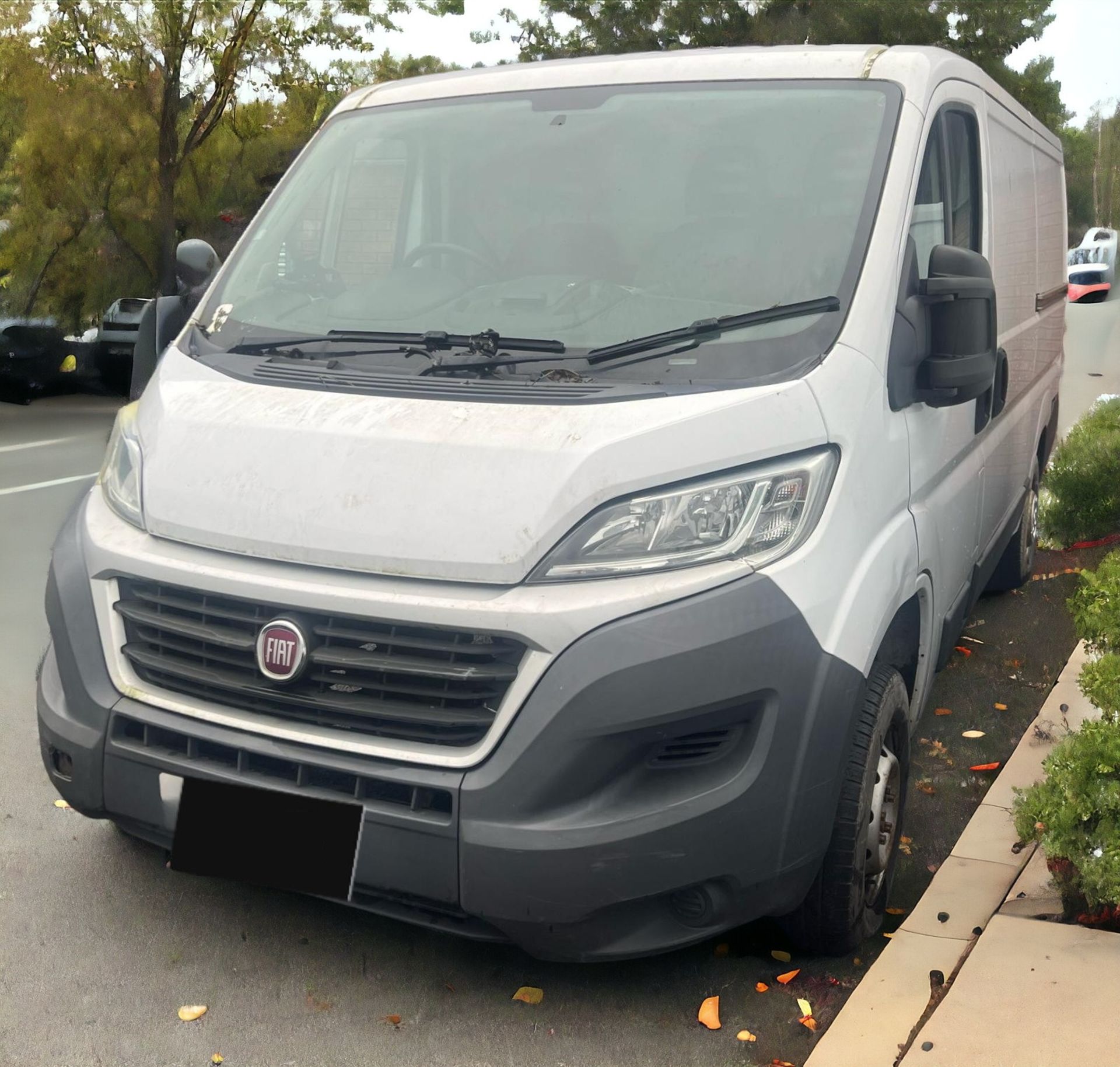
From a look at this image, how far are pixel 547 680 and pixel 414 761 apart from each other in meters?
0.33

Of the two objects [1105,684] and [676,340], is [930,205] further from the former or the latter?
[1105,684]

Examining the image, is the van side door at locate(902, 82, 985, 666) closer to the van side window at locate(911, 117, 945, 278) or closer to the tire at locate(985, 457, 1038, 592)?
the van side window at locate(911, 117, 945, 278)

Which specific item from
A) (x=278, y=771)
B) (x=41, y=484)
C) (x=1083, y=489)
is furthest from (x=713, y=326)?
(x=41, y=484)

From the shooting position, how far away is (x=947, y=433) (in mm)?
4047

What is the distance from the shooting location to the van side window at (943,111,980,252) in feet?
13.5

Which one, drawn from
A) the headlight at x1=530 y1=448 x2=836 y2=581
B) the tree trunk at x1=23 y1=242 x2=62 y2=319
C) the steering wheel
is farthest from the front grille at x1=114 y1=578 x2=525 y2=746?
the tree trunk at x1=23 y1=242 x2=62 y2=319

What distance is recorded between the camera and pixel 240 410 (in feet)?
10.7

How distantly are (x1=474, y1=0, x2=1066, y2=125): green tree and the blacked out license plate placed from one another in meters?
25.9

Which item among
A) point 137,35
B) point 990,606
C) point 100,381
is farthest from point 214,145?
point 990,606

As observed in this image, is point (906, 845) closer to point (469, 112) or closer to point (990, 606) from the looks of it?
point (469, 112)

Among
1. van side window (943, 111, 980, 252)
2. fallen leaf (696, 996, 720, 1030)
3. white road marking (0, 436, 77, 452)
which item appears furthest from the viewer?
white road marking (0, 436, 77, 452)

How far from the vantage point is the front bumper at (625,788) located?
2768mm

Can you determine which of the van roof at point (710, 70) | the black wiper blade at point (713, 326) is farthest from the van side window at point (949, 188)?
the black wiper blade at point (713, 326)

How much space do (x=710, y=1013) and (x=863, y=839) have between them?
540 millimetres
